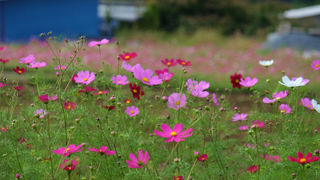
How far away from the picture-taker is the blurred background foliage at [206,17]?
46.8 ft

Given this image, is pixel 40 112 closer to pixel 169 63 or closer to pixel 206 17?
pixel 169 63

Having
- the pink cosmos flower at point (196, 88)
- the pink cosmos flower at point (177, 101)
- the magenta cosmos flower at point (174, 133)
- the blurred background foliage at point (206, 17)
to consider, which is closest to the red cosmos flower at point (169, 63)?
the pink cosmos flower at point (196, 88)

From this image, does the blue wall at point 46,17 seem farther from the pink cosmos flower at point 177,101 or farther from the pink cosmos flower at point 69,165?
the pink cosmos flower at point 69,165

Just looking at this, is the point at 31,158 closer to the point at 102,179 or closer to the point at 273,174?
the point at 102,179

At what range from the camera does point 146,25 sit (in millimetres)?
14328

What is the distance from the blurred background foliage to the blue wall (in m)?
2.55

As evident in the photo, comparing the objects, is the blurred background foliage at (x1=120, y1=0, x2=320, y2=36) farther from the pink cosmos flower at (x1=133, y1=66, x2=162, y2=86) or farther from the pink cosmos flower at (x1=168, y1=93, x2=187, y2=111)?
the pink cosmos flower at (x1=168, y1=93, x2=187, y2=111)

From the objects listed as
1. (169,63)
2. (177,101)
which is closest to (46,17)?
Answer: (169,63)

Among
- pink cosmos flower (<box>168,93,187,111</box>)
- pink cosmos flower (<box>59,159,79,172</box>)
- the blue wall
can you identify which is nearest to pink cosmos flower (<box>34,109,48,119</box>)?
pink cosmos flower (<box>59,159,79,172</box>)

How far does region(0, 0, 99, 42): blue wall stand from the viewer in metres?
11.0

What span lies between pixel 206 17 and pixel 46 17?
6.64m

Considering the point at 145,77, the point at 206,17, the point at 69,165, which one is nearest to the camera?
the point at 69,165

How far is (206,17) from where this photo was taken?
49.3 feet

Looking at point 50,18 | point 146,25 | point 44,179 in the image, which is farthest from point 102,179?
point 146,25
